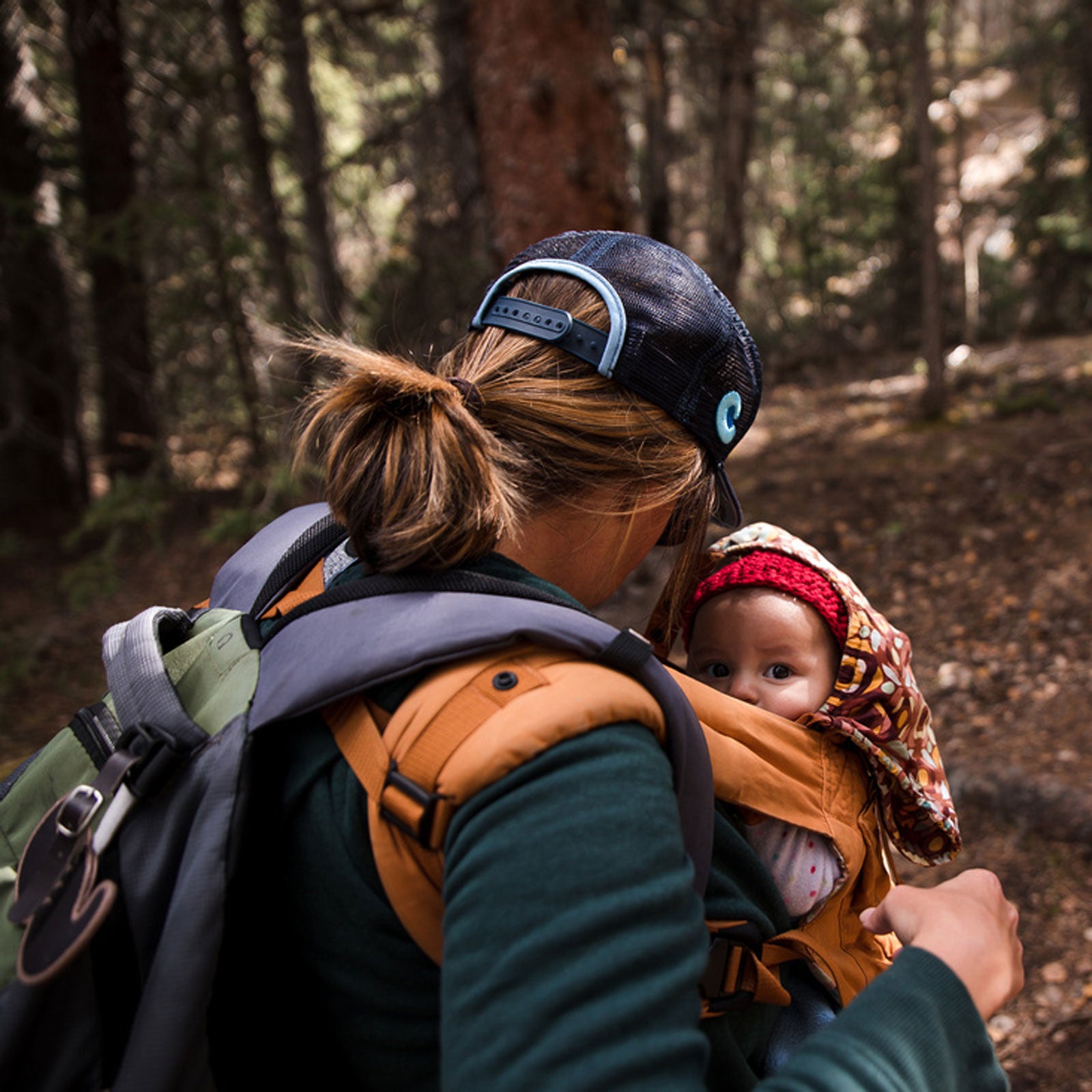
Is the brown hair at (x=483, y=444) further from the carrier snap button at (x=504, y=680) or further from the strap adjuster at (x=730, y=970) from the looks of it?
the strap adjuster at (x=730, y=970)

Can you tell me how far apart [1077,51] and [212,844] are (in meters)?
15.1

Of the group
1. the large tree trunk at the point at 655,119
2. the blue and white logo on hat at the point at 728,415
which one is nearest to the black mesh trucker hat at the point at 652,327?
the blue and white logo on hat at the point at 728,415

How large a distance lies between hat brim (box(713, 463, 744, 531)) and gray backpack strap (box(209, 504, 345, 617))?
0.65 m

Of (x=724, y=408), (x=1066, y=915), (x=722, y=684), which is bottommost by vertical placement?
(x=1066, y=915)

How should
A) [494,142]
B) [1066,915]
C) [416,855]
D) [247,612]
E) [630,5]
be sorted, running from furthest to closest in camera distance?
[630,5] → [494,142] → [1066,915] → [247,612] → [416,855]

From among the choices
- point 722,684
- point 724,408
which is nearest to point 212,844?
point 724,408

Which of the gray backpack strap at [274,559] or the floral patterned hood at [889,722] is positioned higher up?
the gray backpack strap at [274,559]

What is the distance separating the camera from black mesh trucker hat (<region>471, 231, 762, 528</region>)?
131 cm

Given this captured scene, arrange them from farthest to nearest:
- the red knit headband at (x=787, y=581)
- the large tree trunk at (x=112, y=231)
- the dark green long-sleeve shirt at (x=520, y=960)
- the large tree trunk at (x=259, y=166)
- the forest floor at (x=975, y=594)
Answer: the large tree trunk at (x=112, y=231) → the large tree trunk at (x=259, y=166) → the forest floor at (x=975, y=594) → the red knit headband at (x=787, y=581) → the dark green long-sleeve shirt at (x=520, y=960)

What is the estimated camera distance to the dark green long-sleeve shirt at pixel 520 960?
81 cm

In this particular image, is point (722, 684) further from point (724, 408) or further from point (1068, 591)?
point (1068, 591)

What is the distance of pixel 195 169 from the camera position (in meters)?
6.50

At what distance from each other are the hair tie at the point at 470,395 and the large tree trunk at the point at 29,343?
676 cm

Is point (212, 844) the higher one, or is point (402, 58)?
point (402, 58)
